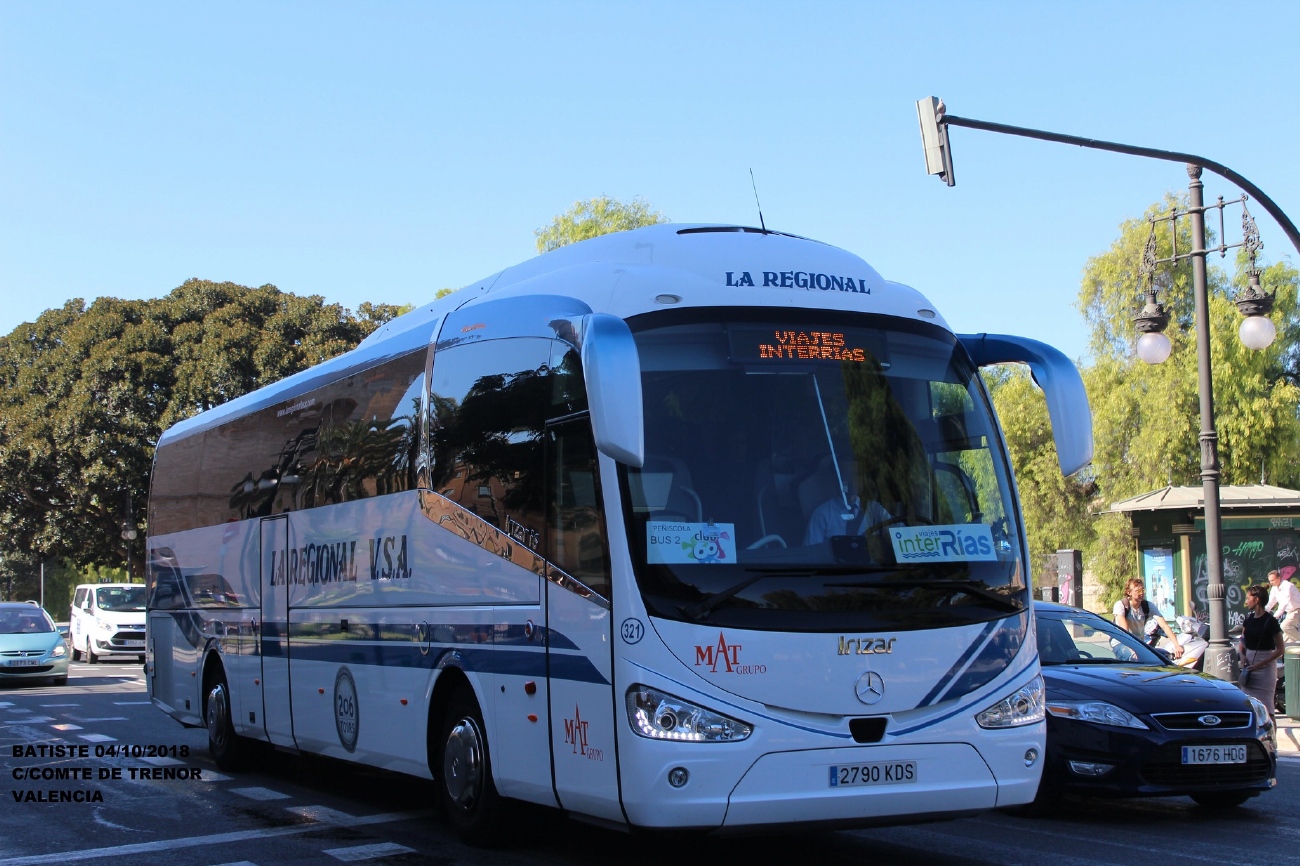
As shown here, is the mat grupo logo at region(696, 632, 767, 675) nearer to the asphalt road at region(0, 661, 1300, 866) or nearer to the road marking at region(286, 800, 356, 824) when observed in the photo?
the asphalt road at region(0, 661, 1300, 866)

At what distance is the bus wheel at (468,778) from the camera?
8234 millimetres

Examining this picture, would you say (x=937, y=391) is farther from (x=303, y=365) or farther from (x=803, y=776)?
(x=303, y=365)

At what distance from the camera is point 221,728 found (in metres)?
13.3

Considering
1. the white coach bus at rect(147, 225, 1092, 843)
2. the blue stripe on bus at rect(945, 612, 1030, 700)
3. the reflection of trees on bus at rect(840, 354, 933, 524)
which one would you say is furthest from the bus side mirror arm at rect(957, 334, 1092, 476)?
the blue stripe on bus at rect(945, 612, 1030, 700)

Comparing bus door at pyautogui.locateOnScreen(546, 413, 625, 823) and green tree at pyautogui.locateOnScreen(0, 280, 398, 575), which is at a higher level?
green tree at pyautogui.locateOnScreen(0, 280, 398, 575)

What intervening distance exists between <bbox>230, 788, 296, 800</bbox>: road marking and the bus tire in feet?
4.17

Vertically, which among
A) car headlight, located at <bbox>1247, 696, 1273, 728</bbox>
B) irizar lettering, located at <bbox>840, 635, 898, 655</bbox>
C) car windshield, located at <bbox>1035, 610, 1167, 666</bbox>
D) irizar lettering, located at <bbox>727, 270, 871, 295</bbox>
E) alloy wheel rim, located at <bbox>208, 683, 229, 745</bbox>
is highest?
irizar lettering, located at <bbox>727, 270, 871, 295</bbox>

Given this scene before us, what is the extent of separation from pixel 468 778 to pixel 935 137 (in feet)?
27.8

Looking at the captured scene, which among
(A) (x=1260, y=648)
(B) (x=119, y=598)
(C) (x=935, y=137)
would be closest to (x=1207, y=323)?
(A) (x=1260, y=648)

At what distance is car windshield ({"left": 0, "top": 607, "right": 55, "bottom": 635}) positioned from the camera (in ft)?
86.3

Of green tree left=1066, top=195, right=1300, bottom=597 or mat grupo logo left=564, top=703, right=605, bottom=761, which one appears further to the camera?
green tree left=1066, top=195, right=1300, bottom=597

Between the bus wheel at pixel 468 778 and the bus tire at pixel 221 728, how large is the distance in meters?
4.92

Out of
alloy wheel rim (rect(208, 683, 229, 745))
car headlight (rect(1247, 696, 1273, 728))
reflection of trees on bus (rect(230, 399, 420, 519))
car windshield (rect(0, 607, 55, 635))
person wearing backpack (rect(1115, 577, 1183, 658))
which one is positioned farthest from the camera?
car windshield (rect(0, 607, 55, 635))

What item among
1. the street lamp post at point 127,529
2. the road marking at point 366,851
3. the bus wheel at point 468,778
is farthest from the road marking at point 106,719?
the street lamp post at point 127,529
